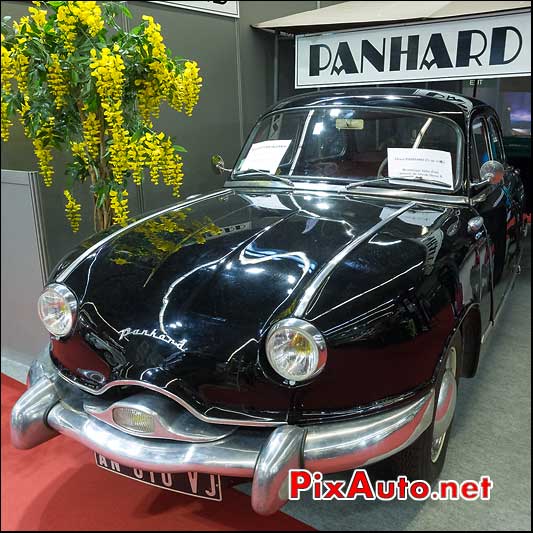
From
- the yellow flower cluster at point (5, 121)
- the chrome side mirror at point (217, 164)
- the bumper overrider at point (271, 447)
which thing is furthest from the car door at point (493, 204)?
the yellow flower cluster at point (5, 121)

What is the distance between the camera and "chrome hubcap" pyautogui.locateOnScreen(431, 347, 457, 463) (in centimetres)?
178

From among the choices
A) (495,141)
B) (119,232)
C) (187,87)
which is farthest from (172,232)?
(495,141)

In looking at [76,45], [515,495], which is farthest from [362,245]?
[76,45]

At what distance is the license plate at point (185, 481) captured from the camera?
4.81 feet

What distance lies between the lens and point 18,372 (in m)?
2.88

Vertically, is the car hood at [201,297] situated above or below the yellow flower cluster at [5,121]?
below

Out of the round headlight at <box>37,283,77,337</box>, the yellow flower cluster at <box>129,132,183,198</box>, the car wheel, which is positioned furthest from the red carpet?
the yellow flower cluster at <box>129,132,183,198</box>

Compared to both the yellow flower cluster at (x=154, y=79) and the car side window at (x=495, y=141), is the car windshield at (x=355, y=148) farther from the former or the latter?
the car side window at (x=495, y=141)

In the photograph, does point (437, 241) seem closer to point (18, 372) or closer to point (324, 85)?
point (324, 85)

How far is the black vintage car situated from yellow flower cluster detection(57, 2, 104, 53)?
0.79 m

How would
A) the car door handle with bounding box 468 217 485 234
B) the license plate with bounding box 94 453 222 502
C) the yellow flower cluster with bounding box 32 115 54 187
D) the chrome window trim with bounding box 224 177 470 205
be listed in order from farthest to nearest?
1. the yellow flower cluster with bounding box 32 115 54 187
2. the chrome window trim with bounding box 224 177 470 205
3. the car door handle with bounding box 468 217 485 234
4. the license plate with bounding box 94 453 222 502

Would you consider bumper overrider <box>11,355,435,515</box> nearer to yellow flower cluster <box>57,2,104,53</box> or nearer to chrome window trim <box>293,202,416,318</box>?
chrome window trim <box>293,202,416,318</box>

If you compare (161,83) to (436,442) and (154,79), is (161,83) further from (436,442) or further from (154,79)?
(436,442)

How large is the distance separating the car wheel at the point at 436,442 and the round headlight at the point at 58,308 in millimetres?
1122
